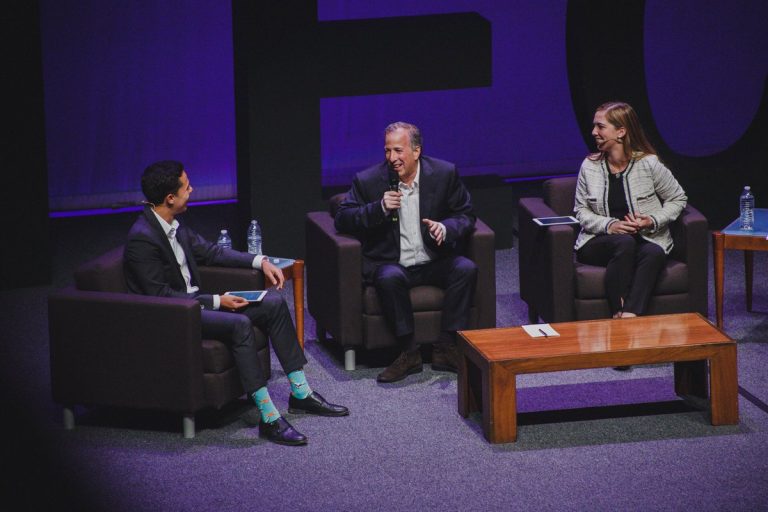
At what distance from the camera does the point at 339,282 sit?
5.86m

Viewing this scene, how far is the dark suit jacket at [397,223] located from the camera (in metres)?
5.97

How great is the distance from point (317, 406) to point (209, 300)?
65 centimetres

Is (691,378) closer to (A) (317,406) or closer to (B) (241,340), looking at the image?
(A) (317,406)

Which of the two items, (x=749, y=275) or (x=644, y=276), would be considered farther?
(x=749, y=275)

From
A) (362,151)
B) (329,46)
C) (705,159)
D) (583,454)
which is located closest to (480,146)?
(362,151)

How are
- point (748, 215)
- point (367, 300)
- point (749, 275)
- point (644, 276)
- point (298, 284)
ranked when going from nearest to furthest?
point (367, 300), point (644, 276), point (298, 284), point (748, 215), point (749, 275)

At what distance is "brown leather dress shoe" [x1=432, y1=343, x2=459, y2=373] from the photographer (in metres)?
5.89

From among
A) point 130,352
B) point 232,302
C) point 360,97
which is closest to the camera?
point 130,352

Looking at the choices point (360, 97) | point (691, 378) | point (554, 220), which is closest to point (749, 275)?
point (554, 220)

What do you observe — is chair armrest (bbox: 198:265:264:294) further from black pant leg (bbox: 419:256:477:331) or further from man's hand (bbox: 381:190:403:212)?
black pant leg (bbox: 419:256:477:331)

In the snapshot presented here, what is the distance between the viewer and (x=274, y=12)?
7629mm

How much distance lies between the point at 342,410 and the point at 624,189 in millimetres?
1916

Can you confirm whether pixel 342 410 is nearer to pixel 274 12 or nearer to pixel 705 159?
pixel 274 12

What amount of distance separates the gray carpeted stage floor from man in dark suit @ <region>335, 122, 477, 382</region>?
0.88 feet
